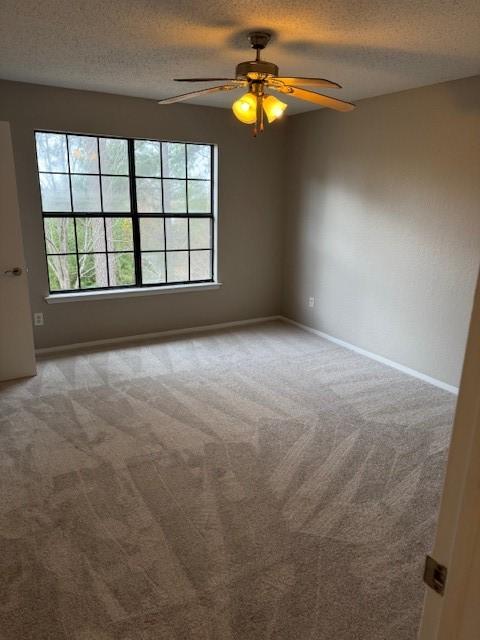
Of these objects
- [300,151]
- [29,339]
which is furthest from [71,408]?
[300,151]

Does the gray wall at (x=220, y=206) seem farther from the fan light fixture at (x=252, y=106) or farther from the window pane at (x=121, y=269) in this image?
the fan light fixture at (x=252, y=106)

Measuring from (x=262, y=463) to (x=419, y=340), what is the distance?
209 centimetres

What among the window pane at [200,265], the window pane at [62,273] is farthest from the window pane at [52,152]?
the window pane at [200,265]

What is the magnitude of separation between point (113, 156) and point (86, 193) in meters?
0.47

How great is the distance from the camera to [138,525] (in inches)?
83.4

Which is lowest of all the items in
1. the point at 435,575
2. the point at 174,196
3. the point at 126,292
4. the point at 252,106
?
the point at 126,292

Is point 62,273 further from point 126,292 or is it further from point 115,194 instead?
point 115,194

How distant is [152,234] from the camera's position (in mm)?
4715

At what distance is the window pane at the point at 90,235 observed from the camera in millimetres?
4383

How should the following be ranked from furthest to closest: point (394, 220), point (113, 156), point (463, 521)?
point (113, 156)
point (394, 220)
point (463, 521)

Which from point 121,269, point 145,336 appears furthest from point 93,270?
point 145,336

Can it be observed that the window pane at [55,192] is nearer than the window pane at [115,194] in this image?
Yes

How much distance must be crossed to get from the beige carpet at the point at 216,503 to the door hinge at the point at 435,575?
3.67 feet

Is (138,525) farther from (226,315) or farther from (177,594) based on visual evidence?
(226,315)
